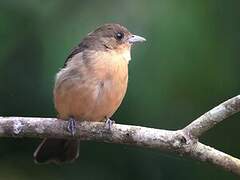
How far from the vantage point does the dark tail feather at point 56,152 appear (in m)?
5.98

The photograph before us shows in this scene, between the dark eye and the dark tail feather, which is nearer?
the dark tail feather

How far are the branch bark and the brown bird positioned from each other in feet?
0.81

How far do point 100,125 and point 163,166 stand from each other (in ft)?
4.13

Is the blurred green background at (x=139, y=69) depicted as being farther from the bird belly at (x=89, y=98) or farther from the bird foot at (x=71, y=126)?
the bird foot at (x=71, y=126)

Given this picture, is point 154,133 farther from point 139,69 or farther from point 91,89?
point 139,69

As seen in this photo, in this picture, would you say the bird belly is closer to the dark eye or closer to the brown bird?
the brown bird

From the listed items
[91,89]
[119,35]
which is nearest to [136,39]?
[119,35]

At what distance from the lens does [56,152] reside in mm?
6016

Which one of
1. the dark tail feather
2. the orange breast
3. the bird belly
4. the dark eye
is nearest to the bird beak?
the dark eye

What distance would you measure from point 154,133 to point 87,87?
0.84 m

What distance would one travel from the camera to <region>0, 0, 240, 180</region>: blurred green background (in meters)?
6.20

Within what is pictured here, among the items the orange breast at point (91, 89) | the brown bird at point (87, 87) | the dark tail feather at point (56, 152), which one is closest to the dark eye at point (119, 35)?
the brown bird at point (87, 87)

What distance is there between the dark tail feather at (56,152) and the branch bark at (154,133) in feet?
1.66

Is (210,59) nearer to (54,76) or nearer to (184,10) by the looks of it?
(184,10)
